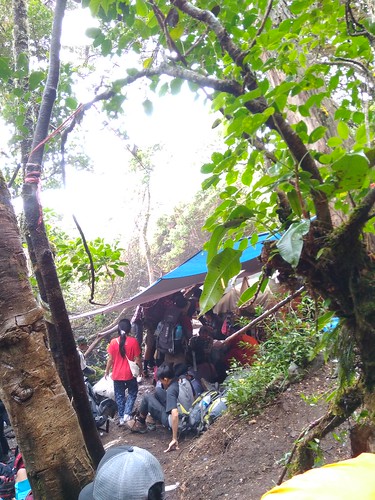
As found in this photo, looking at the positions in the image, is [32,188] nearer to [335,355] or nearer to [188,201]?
[335,355]

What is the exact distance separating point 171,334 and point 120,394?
1047mm

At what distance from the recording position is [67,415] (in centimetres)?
146

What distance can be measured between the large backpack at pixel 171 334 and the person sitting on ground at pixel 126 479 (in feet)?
11.4

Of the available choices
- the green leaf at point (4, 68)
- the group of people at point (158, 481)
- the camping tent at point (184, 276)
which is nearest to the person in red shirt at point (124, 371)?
the camping tent at point (184, 276)

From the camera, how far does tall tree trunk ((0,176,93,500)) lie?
4.55 ft

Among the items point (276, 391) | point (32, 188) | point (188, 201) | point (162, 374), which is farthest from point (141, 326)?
point (188, 201)

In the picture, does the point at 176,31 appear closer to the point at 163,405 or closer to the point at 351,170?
the point at 351,170

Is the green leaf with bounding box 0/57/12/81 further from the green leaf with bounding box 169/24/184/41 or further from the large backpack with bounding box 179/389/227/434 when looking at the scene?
the large backpack with bounding box 179/389/227/434

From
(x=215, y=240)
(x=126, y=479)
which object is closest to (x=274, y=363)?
(x=126, y=479)

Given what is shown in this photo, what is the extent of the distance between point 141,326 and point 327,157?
18.4 ft

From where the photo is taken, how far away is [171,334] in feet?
16.7

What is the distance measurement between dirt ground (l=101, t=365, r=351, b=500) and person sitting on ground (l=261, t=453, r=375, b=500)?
2.01m

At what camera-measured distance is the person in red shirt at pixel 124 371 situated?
16.3 ft

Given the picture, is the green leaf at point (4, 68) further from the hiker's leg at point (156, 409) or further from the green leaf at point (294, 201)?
the hiker's leg at point (156, 409)
